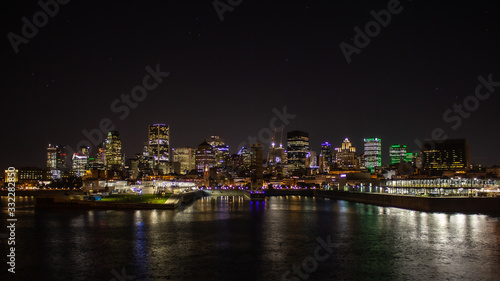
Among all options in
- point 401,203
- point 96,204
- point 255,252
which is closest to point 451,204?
point 401,203

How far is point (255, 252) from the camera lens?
31.2 meters

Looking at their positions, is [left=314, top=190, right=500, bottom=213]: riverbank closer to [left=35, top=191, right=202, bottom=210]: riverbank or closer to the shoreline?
the shoreline

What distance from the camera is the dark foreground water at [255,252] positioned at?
80.4 ft

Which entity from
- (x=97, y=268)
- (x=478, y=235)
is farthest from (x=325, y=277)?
(x=478, y=235)

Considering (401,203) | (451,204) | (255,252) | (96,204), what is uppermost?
(255,252)

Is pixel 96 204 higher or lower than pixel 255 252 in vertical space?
lower

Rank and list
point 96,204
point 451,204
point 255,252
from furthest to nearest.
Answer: point 96,204 < point 451,204 < point 255,252

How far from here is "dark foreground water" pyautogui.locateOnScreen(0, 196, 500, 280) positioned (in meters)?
24.5

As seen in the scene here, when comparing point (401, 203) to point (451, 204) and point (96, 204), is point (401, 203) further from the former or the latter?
point (96, 204)

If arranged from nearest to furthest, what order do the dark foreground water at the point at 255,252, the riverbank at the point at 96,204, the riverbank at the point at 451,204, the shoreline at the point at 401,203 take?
the dark foreground water at the point at 255,252
the riverbank at the point at 451,204
the shoreline at the point at 401,203
the riverbank at the point at 96,204

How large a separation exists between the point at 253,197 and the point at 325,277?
4015 inches

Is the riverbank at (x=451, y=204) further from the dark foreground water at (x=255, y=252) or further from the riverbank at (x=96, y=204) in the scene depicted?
the riverbank at (x=96, y=204)

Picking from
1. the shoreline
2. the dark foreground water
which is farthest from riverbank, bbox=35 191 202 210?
the dark foreground water

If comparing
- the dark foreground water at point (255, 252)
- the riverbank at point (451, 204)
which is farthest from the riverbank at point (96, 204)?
the riverbank at point (451, 204)
